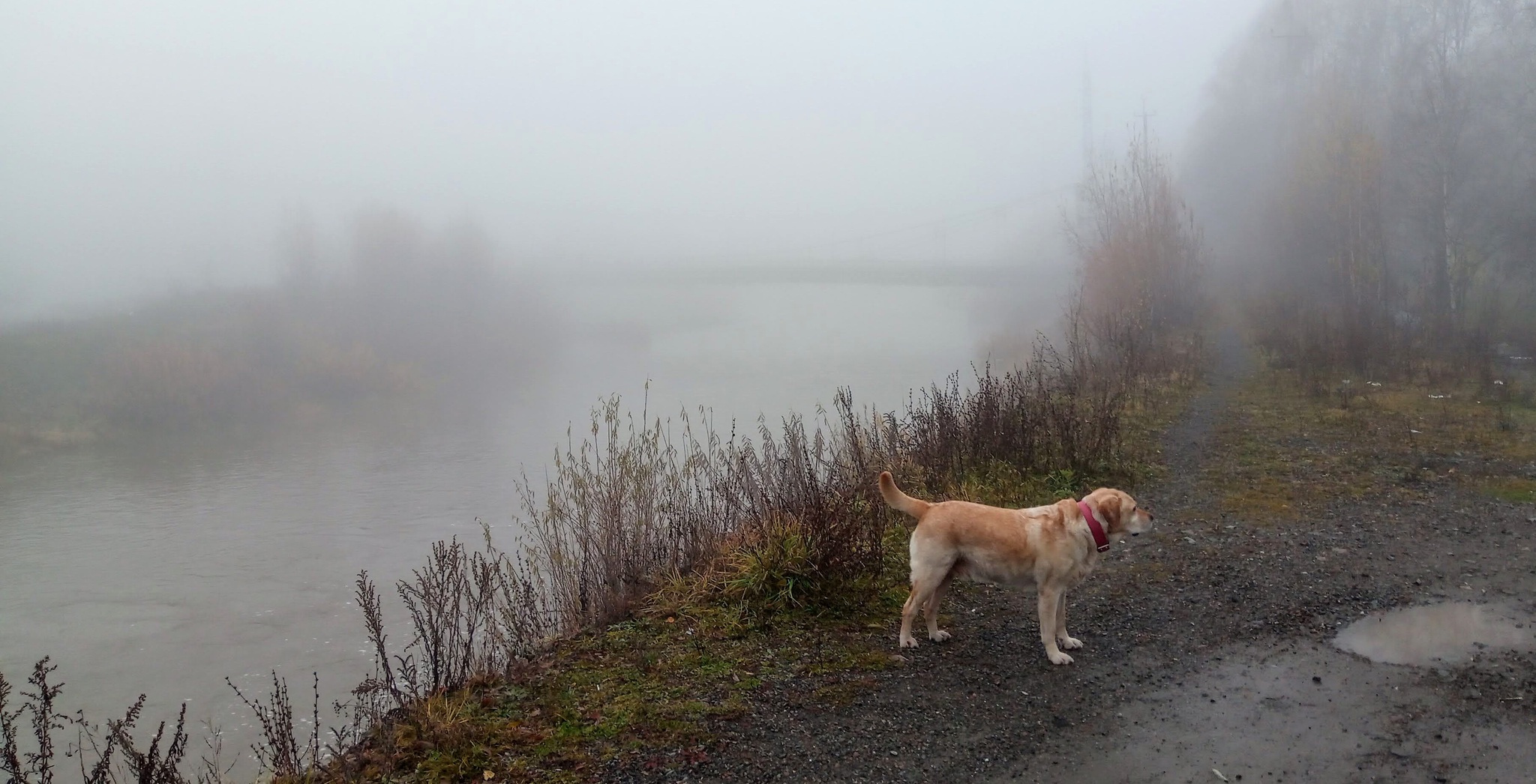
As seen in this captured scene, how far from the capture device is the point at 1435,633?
5578 mm

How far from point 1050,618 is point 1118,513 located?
2.66ft

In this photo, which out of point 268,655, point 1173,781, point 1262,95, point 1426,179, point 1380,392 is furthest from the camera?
point 1262,95

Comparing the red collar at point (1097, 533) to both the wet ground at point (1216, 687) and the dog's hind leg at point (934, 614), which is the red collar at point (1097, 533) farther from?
the dog's hind leg at point (934, 614)

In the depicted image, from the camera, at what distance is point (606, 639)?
6.27 metres

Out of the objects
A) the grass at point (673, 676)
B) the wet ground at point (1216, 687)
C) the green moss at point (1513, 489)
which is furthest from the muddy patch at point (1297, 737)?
the green moss at point (1513, 489)

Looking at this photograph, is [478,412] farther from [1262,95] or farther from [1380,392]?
[1262,95]

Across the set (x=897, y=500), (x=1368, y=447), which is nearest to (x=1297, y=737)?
(x=897, y=500)

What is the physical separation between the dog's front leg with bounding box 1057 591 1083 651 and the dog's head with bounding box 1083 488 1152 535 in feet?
1.84

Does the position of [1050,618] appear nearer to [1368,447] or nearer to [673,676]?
[673,676]

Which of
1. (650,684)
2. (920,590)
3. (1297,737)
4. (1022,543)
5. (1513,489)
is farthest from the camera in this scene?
(1513,489)

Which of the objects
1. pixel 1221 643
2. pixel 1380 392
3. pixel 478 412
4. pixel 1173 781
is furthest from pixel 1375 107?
pixel 478 412

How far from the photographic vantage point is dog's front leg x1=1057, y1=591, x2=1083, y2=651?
18.6ft

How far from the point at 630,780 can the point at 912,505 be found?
245 centimetres

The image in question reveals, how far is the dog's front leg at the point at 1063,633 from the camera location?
568cm
